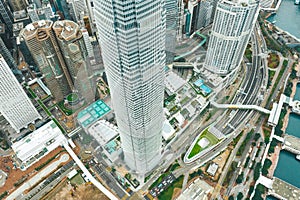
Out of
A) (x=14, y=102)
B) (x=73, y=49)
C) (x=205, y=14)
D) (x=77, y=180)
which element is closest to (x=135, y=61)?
(x=73, y=49)

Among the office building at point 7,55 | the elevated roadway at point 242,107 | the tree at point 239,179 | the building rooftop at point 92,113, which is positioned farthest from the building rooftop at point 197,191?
the office building at point 7,55

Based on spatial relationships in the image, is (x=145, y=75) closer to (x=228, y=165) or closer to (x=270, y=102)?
(x=228, y=165)

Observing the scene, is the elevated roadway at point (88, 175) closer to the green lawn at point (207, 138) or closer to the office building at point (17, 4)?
the green lawn at point (207, 138)

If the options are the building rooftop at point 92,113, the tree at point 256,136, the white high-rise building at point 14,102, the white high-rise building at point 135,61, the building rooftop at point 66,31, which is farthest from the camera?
the tree at point 256,136

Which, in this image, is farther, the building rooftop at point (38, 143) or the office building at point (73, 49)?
the building rooftop at point (38, 143)

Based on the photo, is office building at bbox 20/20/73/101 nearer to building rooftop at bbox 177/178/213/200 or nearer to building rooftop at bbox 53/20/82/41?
building rooftop at bbox 53/20/82/41

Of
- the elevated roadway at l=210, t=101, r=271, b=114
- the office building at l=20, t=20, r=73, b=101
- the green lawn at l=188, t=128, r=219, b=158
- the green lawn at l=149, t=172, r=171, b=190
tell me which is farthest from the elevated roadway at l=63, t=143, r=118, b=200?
the elevated roadway at l=210, t=101, r=271, b=114
